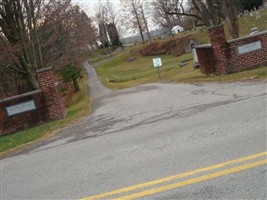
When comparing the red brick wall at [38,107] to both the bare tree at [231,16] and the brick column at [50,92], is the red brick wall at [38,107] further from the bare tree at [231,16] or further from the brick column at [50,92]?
the bare tree at [231,16]

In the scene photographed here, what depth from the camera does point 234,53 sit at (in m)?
16.0

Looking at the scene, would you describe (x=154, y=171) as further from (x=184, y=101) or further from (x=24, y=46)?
(x=24, y=46)

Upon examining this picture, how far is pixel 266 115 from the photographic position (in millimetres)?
7062

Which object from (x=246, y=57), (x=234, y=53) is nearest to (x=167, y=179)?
(x=234, y=53)

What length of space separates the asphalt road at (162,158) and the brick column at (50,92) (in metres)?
4.79

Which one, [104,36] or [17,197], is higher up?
[104,36]

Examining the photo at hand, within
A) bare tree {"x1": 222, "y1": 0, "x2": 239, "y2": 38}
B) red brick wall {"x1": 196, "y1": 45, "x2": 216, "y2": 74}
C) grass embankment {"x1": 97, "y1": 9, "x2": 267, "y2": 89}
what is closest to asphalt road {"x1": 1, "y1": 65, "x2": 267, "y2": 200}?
grass embankment {"x1": 97, "y1": 9, "x2": 267, "y2": 89}

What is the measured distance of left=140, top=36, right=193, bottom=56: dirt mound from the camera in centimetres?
6525

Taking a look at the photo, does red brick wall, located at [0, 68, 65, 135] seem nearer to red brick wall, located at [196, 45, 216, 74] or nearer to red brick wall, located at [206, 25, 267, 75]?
red brick wall, located at [206, 25, 267, 75]

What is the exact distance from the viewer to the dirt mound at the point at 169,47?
65.2 metres

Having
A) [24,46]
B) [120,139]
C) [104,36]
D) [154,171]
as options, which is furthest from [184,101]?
[104,36]

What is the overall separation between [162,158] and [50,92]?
393 inches

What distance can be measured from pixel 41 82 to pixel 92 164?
9059 millimetres

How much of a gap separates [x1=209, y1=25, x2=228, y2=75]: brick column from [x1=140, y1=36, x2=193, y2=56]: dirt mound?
4822 centimetres
